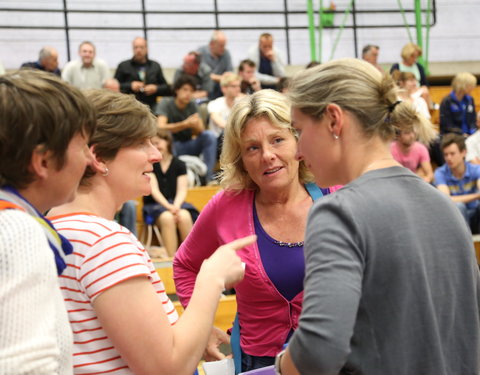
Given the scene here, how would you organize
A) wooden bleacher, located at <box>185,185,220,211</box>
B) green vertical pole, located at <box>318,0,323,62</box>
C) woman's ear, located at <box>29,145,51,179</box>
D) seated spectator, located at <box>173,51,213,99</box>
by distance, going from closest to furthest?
woman's ear, located at <box>29,145,51,179</box> → wooden bleacher, located at <box>185,185,220,211</box> → seated spectator, located at <box>173,51,213,99</box> → green vertical pole, located at <box>318,0,323,62</box>

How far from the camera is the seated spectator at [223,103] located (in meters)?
7.25

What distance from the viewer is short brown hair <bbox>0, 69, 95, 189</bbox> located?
1.08m

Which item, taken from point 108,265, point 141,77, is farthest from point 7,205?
point 141,77

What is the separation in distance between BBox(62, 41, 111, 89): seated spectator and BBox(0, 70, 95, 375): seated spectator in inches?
262

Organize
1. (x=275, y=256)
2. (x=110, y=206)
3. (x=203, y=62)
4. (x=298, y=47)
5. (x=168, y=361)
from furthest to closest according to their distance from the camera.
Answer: (x=298, y=47)
(x=203, y=62)
(x=275, y=256)
(x=110, y=206)
(x=168, y=361)

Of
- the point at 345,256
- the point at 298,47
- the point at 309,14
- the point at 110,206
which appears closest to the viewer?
the point at 345,256

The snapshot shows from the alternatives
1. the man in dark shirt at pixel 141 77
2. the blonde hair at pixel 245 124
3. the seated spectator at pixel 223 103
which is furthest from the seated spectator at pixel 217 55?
the blonde hair at pixel 245 124

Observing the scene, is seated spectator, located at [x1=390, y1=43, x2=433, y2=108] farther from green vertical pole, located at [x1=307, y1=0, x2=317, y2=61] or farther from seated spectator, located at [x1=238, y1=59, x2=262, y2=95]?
seated spectator, located at [x1=238, y1=59, x2=262, y2=95]

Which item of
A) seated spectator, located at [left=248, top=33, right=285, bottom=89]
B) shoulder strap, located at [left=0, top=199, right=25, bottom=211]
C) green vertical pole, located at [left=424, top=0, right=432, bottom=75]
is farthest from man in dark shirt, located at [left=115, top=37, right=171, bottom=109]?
shoulder strap, located at [left=0, top=199, right=25, bottom=211]

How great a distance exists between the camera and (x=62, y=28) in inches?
379

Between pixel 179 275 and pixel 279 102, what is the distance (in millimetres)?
719

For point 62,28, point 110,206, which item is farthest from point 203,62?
point 110,206

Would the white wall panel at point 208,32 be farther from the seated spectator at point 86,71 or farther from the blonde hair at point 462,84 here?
the blonde hair at point 462,84

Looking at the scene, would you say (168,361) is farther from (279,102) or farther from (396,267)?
(279,102)
